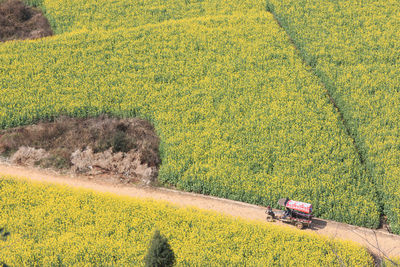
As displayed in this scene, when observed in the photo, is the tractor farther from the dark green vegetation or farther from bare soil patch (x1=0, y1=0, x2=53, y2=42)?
bare soil patch (x1=0, y1=0, x2=53, y2=42)

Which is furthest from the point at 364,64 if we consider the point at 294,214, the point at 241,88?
the point at 294,214

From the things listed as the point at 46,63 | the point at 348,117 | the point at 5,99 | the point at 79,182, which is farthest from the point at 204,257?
the point at 46,63

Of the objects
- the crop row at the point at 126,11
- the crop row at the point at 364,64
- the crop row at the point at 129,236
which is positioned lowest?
the crop row at the point at 129,236

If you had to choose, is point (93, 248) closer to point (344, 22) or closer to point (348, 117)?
point (348, 117)

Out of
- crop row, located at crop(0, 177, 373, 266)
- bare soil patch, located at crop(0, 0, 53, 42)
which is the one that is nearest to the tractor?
crop row, located at crop(0, 177, 373, 266)

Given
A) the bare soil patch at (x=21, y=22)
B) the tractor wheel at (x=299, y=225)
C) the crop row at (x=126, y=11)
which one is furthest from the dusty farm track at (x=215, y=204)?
the crop row at (x=126, y=11)

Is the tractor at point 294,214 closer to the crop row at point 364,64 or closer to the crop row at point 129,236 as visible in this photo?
the crop row at point 129,236
